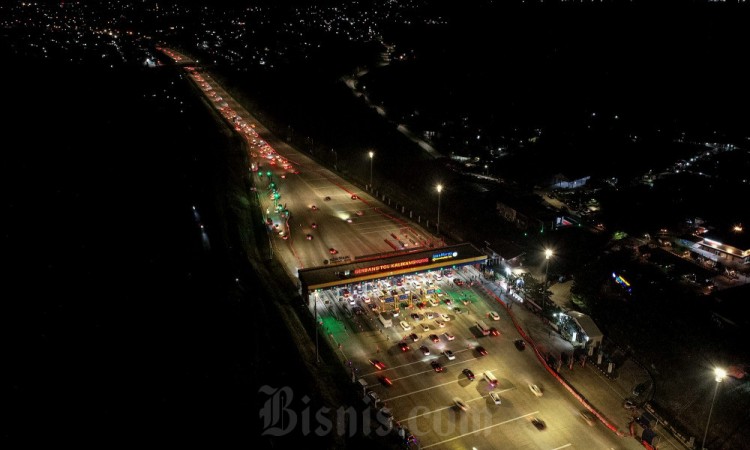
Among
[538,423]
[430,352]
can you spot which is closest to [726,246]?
[538,423]

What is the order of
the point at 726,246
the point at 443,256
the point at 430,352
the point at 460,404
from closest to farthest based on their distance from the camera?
the point at 460,404 < the point at 430,352 < the point at 443,256 < the point at 726,246

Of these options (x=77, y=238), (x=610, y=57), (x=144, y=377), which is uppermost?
(x=610, y=57)

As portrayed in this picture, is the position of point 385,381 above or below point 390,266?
below

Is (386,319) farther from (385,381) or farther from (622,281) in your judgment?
(622,281)

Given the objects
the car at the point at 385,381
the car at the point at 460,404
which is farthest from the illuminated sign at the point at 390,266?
the car at the point at 460,404

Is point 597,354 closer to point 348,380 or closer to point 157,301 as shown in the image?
point 348,380

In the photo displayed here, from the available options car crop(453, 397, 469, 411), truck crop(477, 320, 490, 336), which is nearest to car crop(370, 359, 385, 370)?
car crop(453, 397, 469, 411)

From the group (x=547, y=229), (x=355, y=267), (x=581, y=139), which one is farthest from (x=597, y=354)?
(x=581, y=139)
